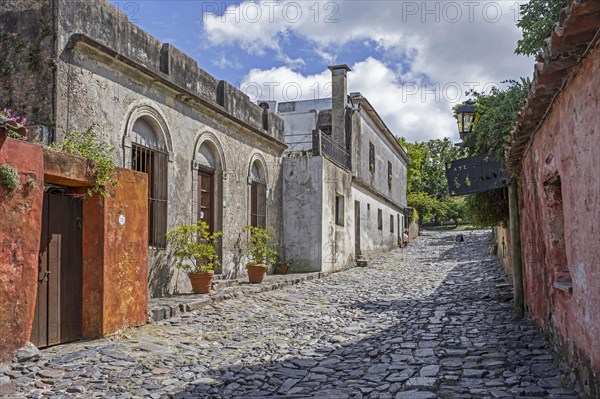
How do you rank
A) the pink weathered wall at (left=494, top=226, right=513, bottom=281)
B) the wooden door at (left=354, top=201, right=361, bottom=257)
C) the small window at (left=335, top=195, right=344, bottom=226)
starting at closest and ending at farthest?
the pink weathered wall at (left=494, top=226, right=513, bottom=281), the small window at (left=335, top=195, right=344, bottom=226), the wooden door at (left=354, top=201, right=361, bottom=257)

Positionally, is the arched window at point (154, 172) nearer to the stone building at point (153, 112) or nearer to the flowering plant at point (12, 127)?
the stone building at point (153, 112)

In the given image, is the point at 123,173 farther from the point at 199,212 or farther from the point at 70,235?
the point at 199,212

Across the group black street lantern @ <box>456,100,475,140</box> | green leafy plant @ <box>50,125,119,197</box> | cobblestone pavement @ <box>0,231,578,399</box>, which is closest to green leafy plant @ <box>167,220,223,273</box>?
cobblestone pavement @ <box>0,231,578,399</box>

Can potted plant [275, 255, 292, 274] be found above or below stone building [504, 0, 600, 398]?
below

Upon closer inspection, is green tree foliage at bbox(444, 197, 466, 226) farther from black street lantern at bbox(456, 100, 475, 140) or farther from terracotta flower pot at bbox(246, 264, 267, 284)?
black street lantern at bbox(456, 100, 475, 140)

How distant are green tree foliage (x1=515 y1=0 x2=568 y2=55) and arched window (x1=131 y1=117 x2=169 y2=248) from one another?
633 cm

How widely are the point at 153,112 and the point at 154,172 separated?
3.51 feet

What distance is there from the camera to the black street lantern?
9.76 metres

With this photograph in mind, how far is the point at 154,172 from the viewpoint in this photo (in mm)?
9773

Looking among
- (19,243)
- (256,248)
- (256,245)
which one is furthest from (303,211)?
(19,243)

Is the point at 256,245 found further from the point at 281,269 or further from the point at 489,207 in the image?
the point at 489,207

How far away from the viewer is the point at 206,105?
11211 mm

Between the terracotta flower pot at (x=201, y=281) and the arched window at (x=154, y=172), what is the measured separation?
797 mm

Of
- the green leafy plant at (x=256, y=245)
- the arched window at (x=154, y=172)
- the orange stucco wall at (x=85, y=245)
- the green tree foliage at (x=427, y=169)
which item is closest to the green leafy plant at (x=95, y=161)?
the orange stucco wall at (x=85, y=245)
